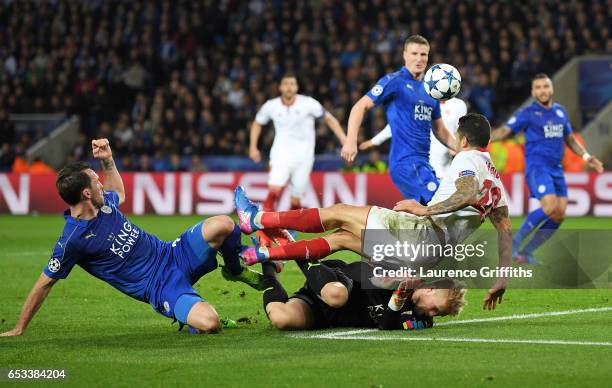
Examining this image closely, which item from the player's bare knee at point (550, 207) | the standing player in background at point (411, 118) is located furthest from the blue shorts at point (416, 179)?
the player's bare knee at point (550, 207)

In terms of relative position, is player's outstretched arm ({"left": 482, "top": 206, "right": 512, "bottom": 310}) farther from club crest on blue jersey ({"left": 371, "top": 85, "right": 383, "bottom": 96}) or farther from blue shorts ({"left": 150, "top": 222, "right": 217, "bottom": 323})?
club crest on blue jersey ({"left": 371, "top": 85, "right": 383, "bottom": 96})

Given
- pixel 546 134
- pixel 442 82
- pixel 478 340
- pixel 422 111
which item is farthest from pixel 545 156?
pixel 478 340

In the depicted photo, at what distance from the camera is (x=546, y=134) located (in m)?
12.9

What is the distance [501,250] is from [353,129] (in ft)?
9.26

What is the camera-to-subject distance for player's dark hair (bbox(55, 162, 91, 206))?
7.41 m

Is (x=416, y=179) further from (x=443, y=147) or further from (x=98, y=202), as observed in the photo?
(x=98, y=202)

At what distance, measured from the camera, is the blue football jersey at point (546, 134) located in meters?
12.9

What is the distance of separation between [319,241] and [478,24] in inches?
716

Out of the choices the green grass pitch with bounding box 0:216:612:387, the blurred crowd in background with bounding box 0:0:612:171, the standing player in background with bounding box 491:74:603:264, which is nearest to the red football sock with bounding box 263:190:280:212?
the standing player in background with bounding box 491:74:603:264

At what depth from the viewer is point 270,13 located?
27375 millimetres

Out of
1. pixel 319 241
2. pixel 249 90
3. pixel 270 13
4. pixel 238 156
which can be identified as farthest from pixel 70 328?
pixel 270 13

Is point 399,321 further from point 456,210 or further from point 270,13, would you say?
point 270,13

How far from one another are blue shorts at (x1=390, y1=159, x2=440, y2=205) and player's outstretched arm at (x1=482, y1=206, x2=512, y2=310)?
300 centimetres

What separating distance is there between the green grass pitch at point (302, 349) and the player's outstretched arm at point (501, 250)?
0.98ft
